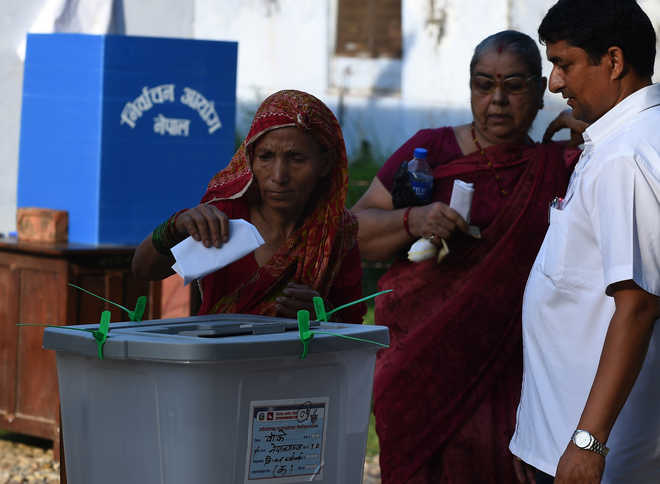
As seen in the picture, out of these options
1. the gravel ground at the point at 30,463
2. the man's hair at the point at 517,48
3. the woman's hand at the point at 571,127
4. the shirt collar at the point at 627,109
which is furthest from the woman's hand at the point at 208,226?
the gravel ground at the point at 30,463

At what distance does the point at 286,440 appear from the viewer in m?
1.77

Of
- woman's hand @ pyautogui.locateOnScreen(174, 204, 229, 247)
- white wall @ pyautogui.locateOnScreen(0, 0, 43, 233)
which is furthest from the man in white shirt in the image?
white wall @ pyautogui.locateOnScreen(0, 0, 43, 233)

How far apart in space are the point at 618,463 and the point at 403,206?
→ 1.15 metres

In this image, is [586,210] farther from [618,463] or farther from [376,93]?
[376,93]

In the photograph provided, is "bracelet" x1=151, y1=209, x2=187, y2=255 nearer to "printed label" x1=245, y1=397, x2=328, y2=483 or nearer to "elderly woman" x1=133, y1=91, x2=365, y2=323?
"elderly woman" x1=133, y1=91, x2=365, y2=323

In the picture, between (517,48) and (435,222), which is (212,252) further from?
(517,48)

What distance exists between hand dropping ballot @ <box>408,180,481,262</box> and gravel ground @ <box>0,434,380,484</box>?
1956mm

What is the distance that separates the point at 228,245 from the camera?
2.02 meters

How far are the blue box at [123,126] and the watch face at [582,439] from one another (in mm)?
2997

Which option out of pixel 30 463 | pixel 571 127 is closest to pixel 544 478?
pixel 571 127

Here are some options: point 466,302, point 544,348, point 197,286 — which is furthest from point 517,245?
point 197,286

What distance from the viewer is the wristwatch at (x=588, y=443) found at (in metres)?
1.94

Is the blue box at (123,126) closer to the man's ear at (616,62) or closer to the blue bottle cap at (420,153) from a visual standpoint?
the blue bottle cap at (420,153)

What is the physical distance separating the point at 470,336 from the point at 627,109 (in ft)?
3.54
